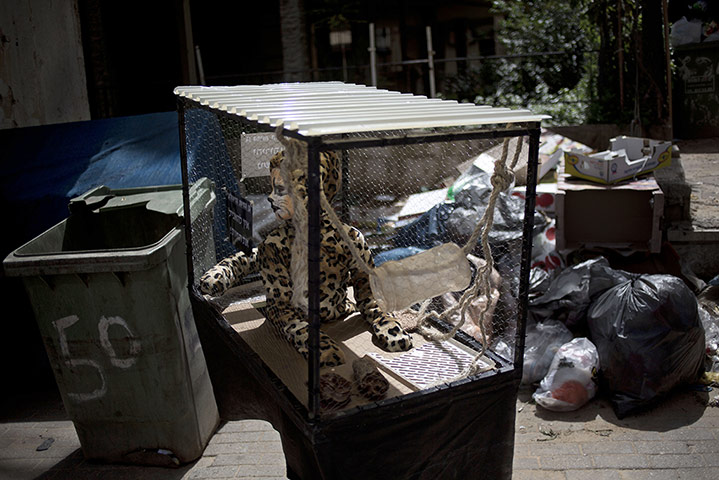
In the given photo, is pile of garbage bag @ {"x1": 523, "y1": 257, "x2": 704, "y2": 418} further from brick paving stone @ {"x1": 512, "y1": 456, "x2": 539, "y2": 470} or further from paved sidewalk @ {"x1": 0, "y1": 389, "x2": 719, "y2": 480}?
brick paving stone @ {"x1": 512, "y1": 456, "x2": 539, "y2": 470}

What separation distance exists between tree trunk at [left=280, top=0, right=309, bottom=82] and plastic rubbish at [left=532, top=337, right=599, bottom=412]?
6.48m

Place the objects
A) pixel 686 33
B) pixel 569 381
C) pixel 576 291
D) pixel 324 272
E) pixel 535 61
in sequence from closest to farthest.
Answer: pixel 324 272, pixel 569 381, pixel 576 291, pixel 686 33, pixel 535 61

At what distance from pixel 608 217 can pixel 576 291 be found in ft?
2.90

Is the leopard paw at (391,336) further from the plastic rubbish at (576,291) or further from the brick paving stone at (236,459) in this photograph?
the plastic rubbish at (576,291)

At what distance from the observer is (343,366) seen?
2322 millimetres

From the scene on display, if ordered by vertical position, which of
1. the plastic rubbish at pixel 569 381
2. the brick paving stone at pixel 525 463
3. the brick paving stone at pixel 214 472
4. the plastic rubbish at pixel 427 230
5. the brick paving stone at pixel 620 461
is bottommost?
the brick paving stone at pixel 525 463

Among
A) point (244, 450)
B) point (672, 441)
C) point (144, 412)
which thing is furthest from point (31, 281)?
point (672, 441)

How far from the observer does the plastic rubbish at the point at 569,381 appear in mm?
3670

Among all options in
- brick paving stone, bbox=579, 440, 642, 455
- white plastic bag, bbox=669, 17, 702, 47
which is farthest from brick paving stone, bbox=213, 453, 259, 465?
white plastic bag, bbox=669, 17, 702, 47

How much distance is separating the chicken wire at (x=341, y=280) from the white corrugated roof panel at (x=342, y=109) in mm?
55

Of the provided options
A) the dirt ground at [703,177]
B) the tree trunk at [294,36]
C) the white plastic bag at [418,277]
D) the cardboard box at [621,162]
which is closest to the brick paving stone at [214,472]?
the white plastic bag at [418,277]

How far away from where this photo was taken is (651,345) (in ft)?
11.8

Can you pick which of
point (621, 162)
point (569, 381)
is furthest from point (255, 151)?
point (621, 162)

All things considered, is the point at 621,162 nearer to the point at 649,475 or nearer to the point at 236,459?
the point at 649,475
